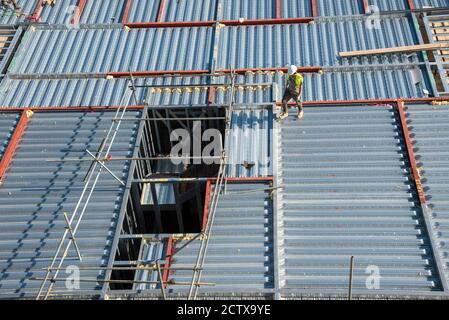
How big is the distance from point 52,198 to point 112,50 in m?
8.25

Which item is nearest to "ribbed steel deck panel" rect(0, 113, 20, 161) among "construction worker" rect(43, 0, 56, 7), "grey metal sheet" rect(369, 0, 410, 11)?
"construction worker" rect(43, 0, 56, 7)

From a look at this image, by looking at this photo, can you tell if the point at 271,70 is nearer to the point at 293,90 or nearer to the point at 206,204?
the point at 293,90

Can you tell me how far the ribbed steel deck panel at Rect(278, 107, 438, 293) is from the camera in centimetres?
1623

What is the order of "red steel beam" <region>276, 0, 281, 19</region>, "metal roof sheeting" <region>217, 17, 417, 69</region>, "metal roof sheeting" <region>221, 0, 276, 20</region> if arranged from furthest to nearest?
"metal roof sheeting" <region>221, 0, 276, 20</region>, "red steel beam" <region>276, 0, 281, 19</region>, "metal roof sheeting" <region>217, 17, 417, 69</region>

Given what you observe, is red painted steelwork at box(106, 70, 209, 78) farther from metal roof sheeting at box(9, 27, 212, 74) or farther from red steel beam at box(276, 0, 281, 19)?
red steel beam at box(276, 0, 281, 19)

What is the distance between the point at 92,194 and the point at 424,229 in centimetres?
1091

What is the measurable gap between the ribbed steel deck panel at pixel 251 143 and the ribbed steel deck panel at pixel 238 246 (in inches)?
25.0

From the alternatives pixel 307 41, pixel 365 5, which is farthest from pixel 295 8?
pixel 365 5

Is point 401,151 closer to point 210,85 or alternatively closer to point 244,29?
point 210,85

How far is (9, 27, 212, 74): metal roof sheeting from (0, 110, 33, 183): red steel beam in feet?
9.76

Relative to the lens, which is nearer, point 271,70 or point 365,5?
point 271,70

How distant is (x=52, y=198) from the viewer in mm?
18672

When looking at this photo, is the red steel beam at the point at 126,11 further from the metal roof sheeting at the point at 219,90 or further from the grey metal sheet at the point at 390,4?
the grey metal sheet at the point at 390,4

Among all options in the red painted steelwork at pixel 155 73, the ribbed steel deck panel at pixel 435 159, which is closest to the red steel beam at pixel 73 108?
the red painted steelwork at pixel 155 73
